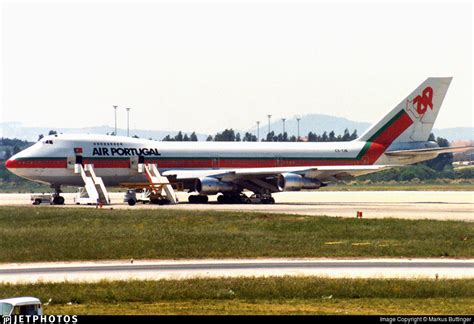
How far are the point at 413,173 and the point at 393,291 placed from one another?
12285 centimetres

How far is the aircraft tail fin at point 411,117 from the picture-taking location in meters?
80.8

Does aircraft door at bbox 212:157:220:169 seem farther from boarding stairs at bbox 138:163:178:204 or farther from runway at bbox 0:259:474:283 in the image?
runway at bbox 0:259:474:283

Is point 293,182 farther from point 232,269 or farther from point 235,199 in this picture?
point 232,269

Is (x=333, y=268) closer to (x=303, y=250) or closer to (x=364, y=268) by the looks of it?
(x=364, y=268)

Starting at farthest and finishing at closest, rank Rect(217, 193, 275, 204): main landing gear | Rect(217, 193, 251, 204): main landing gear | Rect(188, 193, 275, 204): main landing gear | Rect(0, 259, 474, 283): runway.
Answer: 1. Rect(217, 193, 251, 204): main landing gear
2. Rect(217, 193, 275, 204): main landing gear
3. Rect(188, 193, 275, 204): main landing gear
4. Rect(0, 259, 474, 283): runway

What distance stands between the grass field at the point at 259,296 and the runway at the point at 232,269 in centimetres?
206

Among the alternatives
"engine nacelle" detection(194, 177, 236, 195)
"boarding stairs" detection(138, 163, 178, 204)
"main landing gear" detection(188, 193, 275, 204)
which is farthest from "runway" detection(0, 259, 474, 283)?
"main landing gear" detection(188, 193, 275, 204)

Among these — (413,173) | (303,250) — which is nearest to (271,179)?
(303,250)

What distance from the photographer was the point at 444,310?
2344 cm

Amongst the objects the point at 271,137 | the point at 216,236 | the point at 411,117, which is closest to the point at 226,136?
the point at 271,137

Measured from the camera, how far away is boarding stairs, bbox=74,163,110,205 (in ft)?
229

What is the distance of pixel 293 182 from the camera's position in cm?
7138

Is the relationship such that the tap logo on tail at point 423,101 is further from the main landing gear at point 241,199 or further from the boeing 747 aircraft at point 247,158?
the main landing gear at point 241,199

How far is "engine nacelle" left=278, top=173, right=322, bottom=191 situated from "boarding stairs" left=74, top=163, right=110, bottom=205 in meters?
12.2
